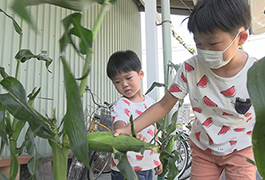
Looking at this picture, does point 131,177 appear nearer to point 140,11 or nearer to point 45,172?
point 45,172

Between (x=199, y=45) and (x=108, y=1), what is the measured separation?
0.54 meters

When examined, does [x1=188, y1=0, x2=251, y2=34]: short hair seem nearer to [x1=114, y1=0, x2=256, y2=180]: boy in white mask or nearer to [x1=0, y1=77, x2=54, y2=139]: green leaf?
[x1=114, y1=0, x2=256, y2=180]: boy in white mask

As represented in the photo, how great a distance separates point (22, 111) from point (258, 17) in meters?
1.42

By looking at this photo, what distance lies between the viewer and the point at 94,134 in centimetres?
43

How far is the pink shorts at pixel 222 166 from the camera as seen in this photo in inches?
34.4

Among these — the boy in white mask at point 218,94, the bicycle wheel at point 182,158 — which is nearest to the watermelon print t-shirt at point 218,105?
the boy in white mask at point 218,94

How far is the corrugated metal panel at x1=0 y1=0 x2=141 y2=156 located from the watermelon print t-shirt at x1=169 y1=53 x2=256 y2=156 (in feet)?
1.81

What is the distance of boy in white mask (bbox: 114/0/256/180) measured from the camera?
77 cm

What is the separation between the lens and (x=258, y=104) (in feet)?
0.84

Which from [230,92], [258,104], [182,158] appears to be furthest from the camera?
[182,158]

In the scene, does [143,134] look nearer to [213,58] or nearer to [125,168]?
[213,58]

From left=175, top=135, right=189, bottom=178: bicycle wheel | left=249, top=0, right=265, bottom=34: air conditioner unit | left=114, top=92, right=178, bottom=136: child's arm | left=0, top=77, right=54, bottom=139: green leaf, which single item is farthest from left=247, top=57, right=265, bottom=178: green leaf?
left=175, top=135, right=189, bottom=178: bicycle wheel

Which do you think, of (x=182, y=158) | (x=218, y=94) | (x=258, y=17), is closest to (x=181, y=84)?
(x=218, y=94)

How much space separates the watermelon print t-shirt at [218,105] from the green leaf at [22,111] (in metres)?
0.59
